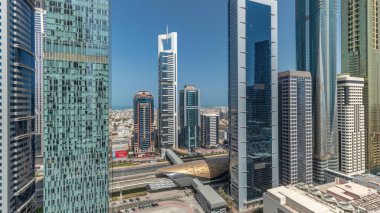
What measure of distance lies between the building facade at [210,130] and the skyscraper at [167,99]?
16987 mm

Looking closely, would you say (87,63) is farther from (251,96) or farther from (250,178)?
(250,178)

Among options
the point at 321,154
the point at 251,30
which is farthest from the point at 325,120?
the point at 251,30

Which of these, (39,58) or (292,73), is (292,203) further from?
(39,58)

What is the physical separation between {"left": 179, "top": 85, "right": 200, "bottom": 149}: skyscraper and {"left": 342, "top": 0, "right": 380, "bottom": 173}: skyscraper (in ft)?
193

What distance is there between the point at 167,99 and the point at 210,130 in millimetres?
28133

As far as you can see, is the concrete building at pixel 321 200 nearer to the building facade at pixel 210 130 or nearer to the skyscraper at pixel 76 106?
the skyscraper at pixel 76 106

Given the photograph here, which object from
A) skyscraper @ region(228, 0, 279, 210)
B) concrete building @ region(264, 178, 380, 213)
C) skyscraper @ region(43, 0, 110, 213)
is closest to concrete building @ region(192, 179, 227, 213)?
skyscraper @ region(228, 0, 279, 210)

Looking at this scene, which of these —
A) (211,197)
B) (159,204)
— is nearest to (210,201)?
(211,197)

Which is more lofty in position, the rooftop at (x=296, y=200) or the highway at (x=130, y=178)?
the rooftop at (x=296, y=200)

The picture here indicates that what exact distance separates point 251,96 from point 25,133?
46.7 m

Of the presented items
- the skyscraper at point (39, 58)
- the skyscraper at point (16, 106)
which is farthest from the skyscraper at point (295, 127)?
the skyscraper at point (39, 58)

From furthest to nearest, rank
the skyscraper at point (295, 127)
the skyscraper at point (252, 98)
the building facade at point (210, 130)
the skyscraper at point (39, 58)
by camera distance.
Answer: the building facade at point (210, 130)
the skyscraper at point (39, 58)
the skyscraper at point (295, 127)
the skyscraper at point (252, 98)

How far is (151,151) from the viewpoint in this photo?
261ft

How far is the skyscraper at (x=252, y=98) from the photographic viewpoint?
138 feet
